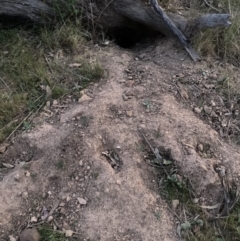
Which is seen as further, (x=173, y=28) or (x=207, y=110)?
(x=173, y=28)

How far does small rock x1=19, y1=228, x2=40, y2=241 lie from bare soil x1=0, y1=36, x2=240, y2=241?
0.06m

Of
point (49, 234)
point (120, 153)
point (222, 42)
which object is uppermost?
point (222, 42)

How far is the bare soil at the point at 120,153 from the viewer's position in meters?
2.53

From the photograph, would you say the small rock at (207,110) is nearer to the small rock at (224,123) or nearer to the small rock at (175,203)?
the small rock at (224,123)

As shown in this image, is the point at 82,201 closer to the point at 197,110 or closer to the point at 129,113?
the point at 129,113

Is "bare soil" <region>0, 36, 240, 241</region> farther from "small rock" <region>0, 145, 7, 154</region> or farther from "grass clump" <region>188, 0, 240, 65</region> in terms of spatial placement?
"grass clump" <region>188, 0, 240, 65</region>

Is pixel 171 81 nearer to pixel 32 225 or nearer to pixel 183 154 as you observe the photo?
pixel 183 154

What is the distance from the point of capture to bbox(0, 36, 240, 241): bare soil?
8.29 feet

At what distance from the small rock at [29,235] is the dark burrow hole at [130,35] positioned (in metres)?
1.78

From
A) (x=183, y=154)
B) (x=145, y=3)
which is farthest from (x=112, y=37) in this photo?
(x=183, y=154)

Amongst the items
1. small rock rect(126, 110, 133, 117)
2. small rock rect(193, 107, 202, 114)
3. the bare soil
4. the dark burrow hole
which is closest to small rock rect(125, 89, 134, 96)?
the bare soil

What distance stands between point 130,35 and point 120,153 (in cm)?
142

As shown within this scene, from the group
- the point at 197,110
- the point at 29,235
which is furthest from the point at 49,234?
the point at 197,110

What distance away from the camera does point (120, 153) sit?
2744 mm
